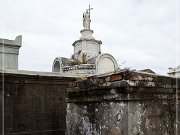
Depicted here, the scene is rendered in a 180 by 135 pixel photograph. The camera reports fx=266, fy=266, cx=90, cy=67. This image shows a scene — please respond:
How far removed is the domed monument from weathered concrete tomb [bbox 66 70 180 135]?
8400 millimetres

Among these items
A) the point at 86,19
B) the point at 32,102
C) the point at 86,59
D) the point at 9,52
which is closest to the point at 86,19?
the point at 86,19

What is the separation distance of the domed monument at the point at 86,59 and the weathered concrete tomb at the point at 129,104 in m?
8.40

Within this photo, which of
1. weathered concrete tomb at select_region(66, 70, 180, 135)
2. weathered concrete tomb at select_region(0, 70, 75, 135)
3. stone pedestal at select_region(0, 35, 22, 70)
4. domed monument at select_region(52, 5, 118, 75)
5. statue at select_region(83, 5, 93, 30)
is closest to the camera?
weathered concrete tomb at select_region(66, 70, 180, 135)

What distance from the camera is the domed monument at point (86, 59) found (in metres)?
14.6

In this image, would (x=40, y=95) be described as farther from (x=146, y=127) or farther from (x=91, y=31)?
(x=91, y=31)

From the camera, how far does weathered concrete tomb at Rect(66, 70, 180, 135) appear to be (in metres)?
3.73

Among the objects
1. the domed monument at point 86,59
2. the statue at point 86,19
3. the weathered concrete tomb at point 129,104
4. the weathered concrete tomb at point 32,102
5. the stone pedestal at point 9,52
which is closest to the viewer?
the weathered concrete tomb at point 129,104

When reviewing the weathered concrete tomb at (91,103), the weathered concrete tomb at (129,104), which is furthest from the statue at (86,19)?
the weathered concrete tomb at (129,104)

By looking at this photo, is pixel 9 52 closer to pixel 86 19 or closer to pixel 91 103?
pixel 91 103

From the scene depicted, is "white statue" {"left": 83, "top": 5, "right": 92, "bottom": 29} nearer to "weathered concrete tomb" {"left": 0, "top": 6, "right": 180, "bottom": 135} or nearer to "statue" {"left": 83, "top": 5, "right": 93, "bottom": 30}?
"statue" {"left": 83, "top": 5, "right": 93, "bottom": 30}

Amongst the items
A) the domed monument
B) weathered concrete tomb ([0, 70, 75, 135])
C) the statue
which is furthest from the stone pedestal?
the statue

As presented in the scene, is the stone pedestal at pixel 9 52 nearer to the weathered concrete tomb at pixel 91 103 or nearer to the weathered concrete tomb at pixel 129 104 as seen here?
the weathered concrete tomb at pixel 91 103

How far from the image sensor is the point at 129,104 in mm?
3699

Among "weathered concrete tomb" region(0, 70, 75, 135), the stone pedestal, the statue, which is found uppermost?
the statue
